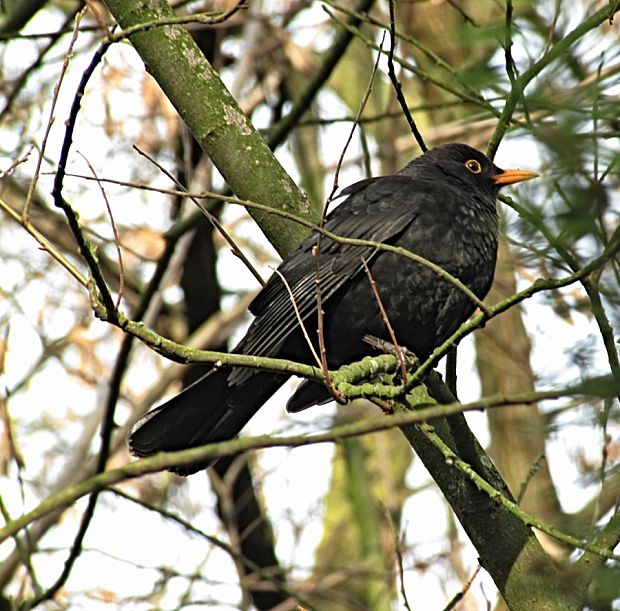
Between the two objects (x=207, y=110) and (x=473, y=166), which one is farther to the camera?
(x=473, y=166)

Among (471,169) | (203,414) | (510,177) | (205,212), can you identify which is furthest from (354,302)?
(510,177)

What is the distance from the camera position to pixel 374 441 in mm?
9672

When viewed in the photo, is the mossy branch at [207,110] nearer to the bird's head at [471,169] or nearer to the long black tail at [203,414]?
the long black tail at [203,414]

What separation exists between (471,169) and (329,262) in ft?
4.16

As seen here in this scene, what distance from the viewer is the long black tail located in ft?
14.1

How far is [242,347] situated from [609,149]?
117 inches

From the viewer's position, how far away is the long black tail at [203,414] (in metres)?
4.30

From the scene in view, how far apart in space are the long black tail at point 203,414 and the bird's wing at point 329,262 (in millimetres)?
189

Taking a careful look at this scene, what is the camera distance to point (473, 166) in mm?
5375

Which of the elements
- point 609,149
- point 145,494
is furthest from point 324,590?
point 609,149

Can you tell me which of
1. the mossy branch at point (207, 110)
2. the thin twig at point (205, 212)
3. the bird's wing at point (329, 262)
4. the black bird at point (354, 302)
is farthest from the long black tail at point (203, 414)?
the mossy branch at point (207, 110)

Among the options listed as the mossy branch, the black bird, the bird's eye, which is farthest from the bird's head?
the mossy branch

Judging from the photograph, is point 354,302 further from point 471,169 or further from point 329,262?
point 471,169

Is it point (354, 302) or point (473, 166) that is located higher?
point (473, 166)
